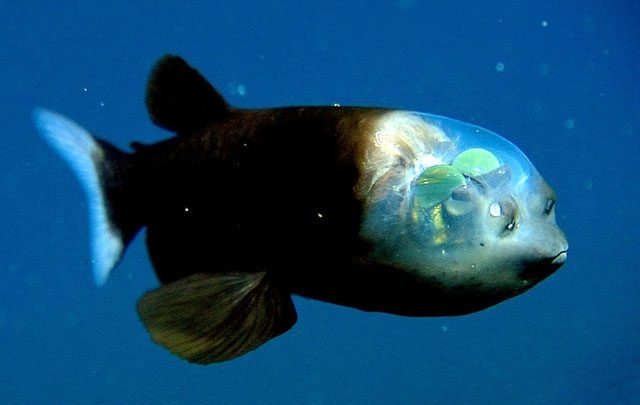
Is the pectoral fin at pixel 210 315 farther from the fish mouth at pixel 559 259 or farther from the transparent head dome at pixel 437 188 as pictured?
the fish mouth at pixel 559 259

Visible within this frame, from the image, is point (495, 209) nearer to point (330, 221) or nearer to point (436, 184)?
point (436, 184)

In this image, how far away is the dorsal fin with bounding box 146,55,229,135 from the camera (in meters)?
2.20

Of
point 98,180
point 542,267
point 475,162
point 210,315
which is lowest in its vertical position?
point 210,315

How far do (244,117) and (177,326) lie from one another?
2.20ft

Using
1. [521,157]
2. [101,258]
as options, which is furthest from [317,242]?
[101,258]

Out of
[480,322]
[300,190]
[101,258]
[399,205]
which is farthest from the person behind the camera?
[480,322]

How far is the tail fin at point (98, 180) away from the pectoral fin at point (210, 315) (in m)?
0.50

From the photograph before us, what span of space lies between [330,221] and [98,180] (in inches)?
39.0

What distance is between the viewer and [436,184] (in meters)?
1.58

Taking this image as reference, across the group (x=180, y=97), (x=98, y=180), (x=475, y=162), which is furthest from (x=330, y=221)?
(x=98, y=180)

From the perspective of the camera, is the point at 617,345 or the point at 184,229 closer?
the point at 184,229

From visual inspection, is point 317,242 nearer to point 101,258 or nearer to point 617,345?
point 101,258

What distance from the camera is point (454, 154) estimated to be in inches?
66.6

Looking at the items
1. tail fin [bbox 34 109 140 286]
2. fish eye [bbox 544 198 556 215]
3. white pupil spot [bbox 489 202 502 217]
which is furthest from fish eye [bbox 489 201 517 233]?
tail fin [bbox 34 109 140 286]
